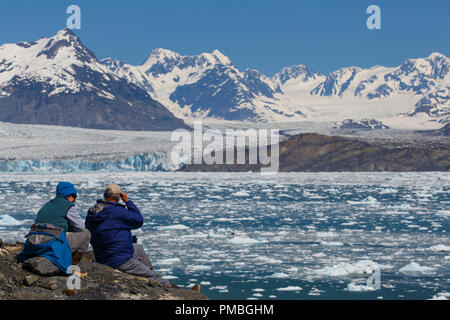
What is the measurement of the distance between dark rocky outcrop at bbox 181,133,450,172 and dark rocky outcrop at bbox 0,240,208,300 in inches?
2136

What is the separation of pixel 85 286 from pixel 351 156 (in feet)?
199

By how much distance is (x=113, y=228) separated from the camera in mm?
7434

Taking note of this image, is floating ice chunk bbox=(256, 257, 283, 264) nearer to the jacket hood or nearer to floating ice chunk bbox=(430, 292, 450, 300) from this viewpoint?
floating ice chunk bbox=(430, 292, 450, 300)

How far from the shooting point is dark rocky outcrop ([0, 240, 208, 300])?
682cm

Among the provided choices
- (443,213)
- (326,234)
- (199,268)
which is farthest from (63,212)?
(443,213)

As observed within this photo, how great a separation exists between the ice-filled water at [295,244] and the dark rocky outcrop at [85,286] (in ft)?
6.11

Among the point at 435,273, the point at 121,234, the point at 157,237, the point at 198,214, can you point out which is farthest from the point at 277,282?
the point at 198,214

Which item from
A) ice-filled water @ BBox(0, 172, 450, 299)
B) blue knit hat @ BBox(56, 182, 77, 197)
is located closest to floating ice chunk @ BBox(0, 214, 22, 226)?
ice-filled water @ BBox(0, 172, 450, 299)

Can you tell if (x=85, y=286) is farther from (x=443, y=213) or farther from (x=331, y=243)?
(x=443, y=213)

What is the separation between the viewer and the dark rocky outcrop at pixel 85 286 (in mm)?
6824

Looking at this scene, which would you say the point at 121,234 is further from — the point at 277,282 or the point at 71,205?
the point at 277,282

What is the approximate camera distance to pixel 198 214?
20438mm

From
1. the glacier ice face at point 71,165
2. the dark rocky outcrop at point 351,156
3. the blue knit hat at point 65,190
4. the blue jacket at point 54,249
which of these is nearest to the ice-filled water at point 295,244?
the blue jacket at point 54,249

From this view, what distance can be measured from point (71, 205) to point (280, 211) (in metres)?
14.6
